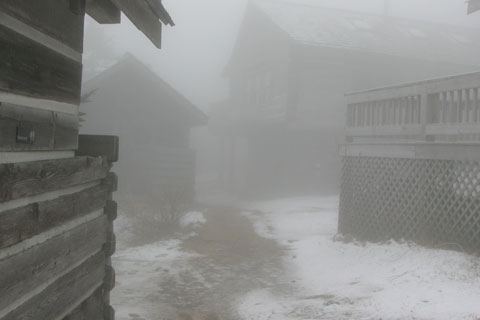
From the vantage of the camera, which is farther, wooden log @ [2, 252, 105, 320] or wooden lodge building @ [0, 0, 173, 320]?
wooden log @ [2, 252, 105, 320]

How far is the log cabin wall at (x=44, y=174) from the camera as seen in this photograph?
2.51 m

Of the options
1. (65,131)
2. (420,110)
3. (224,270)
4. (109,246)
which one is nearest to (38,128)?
(65,131)

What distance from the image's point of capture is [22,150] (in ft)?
8.75

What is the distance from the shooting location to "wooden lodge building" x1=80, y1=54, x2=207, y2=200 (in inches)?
719

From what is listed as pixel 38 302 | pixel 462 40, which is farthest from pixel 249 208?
pixel 462 40

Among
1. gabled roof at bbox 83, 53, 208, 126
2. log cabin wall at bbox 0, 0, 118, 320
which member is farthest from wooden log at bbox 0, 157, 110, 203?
gabled roof at bbox 83, 53, 208, 126

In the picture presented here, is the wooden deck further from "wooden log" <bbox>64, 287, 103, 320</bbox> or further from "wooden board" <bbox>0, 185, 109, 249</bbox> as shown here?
"wooden board" <bbox>0, 185, 109, 249</bbox>

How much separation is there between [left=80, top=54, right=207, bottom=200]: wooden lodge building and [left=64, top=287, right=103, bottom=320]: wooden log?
541 inches

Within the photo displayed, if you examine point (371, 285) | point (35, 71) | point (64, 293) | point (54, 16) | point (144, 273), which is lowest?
point (144, 273)

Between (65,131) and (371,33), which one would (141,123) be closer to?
(371,33)

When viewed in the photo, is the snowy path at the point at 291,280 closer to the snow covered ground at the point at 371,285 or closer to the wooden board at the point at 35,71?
the snow covered ground at the point at 371,285

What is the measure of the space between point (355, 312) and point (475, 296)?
1.41 metres

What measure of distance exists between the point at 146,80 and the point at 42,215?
53.9 feet

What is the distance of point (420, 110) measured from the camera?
29.0 feet
